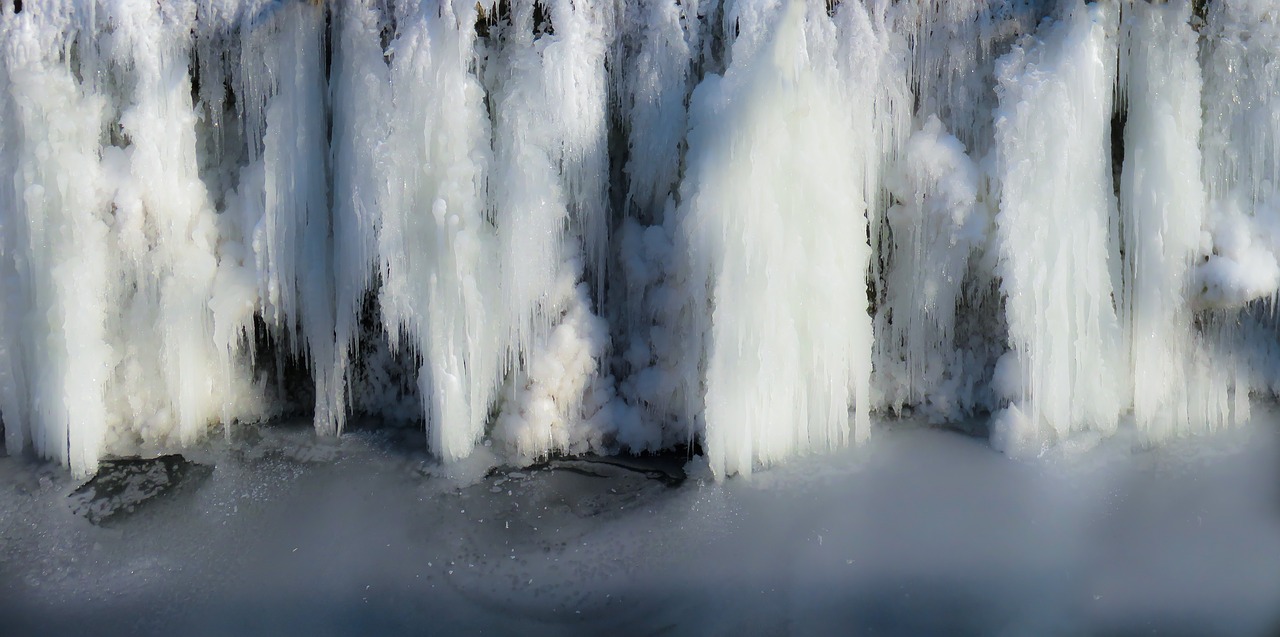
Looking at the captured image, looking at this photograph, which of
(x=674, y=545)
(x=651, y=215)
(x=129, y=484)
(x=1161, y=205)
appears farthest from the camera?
(x=651, y=215)

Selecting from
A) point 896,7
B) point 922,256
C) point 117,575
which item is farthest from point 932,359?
point 117,575

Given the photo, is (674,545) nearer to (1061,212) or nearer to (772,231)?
(772,231)

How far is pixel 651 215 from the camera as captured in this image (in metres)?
5.24

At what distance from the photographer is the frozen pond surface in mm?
4219

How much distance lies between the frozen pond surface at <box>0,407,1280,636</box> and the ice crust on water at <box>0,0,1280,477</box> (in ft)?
0.77

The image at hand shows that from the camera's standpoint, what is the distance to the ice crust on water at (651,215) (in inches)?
187

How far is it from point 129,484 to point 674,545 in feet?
9.43

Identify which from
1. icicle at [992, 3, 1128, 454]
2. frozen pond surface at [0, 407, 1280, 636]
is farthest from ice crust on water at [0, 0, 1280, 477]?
frozen pond surface at [0, 407, 1280, 636]

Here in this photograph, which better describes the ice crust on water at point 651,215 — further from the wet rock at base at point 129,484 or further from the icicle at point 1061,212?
the wet rock at base at point 129,484

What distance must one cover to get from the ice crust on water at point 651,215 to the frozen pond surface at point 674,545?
235 mm

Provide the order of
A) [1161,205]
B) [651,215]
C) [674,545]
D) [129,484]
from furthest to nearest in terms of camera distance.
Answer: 1. [651,215]
2. [129,484]
3. [1161,205]
4. [674,545]

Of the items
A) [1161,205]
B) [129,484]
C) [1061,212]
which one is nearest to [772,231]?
[1061,212]

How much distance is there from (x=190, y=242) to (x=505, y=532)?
2278 millimetres

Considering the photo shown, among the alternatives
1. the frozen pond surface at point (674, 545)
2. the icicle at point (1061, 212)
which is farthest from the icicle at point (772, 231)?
the icicle at point (1061, 212)
